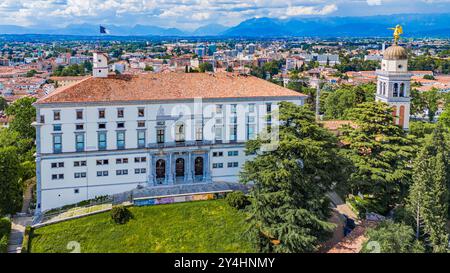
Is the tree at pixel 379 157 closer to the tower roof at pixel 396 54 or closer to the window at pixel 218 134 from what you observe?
the tower roof at pixel 396 54

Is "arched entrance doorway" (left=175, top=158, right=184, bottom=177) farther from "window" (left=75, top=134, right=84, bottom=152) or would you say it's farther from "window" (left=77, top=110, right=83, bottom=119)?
"window" (left=77, top=110, right=83, bottom=119)

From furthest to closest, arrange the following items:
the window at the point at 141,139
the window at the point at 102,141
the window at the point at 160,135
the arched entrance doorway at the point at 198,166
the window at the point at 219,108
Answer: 1. the arched entrance doorway at the point at 198,166
2. the window at the point at 219,108
3. the window at the point at 160,135
4. the window at the point at 141,139
5. the window at the point at 102,141

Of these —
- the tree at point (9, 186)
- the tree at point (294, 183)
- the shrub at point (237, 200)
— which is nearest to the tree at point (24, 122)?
the tree at point (9, 186)

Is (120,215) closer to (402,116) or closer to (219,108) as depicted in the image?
(219,108)

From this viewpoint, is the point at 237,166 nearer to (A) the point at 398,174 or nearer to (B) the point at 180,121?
(B) the point at 180,121
